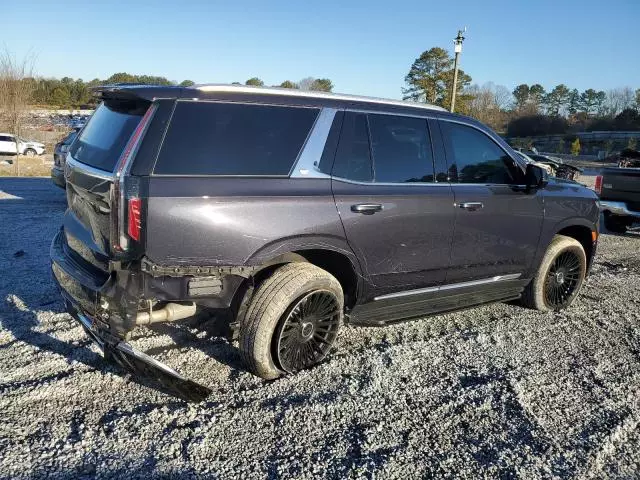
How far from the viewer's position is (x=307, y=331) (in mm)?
3771

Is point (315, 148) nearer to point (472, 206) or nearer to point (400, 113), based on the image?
point (400, 113)

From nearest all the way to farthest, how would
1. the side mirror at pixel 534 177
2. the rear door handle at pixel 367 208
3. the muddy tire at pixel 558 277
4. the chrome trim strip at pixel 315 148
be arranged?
the chrome trim strip at pixel 315 148 < the rear door handle at pixel 367 208 < the side mirror at pixel 534 177 < the muddy tire at pixel 558 277

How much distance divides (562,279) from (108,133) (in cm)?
458

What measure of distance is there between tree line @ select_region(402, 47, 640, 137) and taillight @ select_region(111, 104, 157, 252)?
4468 cm

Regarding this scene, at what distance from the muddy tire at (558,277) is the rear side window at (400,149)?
6.18ft

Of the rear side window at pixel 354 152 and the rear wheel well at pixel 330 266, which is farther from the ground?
the rear side window at pixel 354 152

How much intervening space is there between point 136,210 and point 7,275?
3.41 m

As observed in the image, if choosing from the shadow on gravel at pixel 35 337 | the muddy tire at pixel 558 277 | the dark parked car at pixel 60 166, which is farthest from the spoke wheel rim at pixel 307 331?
the dark parked car at pixel 60 166

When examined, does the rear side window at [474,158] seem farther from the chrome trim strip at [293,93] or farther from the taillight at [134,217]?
the taillight at [134,217]

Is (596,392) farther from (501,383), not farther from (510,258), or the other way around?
(510,258)

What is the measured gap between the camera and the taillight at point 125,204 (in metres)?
2.98

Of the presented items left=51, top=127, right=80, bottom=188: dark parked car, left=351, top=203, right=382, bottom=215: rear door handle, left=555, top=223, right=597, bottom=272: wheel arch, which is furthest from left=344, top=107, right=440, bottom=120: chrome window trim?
left=51, top=127, right=80, bottom=188: dark parked car

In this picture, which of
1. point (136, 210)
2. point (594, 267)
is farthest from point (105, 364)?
point (594, 267)

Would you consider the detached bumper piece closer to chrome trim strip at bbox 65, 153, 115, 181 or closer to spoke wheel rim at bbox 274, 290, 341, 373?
spoke wheel rim at bbox 274, 290, 341, 373
